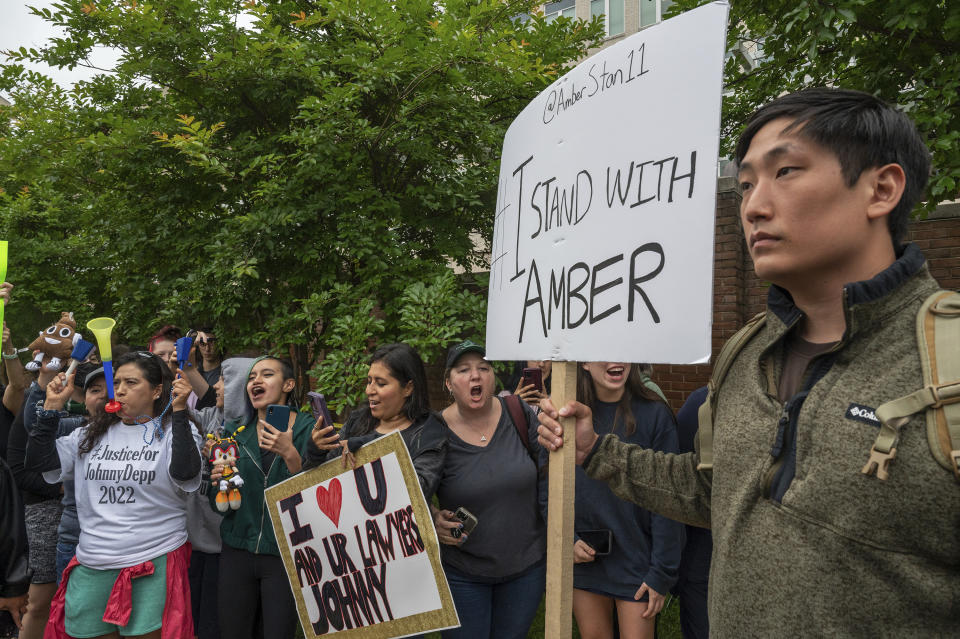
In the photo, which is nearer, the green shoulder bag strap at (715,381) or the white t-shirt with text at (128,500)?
the green shoulder bag strap at (715,381)

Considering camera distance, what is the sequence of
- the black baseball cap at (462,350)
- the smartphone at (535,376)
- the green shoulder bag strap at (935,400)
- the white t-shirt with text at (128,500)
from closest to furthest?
the green shoulder bag strap at (935,400)
the smartphone at (535,376)
the white t-shirt with text at (128,500)
the black baseball cap at (462,350)

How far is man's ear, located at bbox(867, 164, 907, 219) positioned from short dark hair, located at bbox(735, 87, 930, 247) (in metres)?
0.01

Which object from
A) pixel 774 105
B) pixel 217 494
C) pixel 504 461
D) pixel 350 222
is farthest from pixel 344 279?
pixel 774 105

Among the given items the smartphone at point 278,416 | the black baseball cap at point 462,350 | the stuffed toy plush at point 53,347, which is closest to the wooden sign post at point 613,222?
the black baseball cap at point 462,350

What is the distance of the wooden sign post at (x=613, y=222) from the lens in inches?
50.5

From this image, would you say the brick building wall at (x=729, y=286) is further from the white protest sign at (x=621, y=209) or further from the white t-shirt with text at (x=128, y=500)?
the white t-shirt with text at (x=128, y=500)

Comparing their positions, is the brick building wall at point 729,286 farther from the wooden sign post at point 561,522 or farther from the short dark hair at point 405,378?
the wooden sign post at point 561,522

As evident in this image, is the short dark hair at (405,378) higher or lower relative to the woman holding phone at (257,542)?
higher

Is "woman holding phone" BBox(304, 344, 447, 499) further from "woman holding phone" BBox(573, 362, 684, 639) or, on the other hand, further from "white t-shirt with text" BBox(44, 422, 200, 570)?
"white t-shirt with text" BBox(44, 422, 200, 570)

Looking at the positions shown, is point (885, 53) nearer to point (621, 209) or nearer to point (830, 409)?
point (621, 209)

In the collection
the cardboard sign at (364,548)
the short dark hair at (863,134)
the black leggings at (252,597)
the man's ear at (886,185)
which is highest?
the short dark hair at (863,134)

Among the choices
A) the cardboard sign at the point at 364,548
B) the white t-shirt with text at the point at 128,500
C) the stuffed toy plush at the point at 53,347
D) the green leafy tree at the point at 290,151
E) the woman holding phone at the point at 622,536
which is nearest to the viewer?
the cardboard sign at the point at 364,548

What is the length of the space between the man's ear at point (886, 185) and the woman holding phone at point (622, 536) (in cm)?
183

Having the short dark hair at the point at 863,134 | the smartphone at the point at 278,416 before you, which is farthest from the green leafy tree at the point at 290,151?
the short dark hair at the point at 863,134
